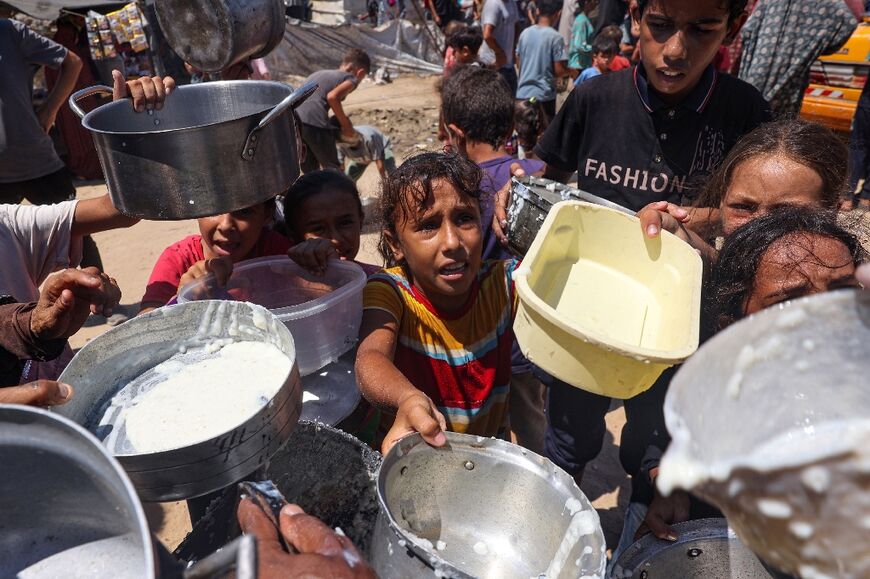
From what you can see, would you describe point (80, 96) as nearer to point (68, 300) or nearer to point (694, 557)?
point (68, 300)

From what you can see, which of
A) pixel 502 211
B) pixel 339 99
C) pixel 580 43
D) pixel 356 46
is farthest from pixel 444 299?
pixel 356 46

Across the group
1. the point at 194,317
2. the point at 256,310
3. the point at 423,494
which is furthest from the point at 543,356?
the point at 194,317

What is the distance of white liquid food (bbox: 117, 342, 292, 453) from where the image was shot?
99cm

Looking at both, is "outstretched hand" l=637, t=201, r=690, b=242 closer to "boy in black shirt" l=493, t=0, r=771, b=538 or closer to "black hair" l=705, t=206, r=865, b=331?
"black hair" l=705, t=206, r=865, b=331

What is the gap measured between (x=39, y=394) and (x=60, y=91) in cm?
406

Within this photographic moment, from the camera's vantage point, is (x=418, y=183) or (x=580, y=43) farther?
(x=580, y=43)

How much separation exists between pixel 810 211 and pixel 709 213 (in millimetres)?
397

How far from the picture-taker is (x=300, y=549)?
753mm

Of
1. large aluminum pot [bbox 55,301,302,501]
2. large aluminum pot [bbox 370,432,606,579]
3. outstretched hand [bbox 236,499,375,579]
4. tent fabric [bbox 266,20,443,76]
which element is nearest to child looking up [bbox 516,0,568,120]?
large aluminum pot [bbox 55,301,302,501]

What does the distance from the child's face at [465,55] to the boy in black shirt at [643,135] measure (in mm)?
4266

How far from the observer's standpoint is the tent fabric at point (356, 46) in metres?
12.8

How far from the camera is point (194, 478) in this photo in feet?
2.90

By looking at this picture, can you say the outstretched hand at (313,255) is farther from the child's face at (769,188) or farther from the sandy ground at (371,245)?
the child's face at (769,188)

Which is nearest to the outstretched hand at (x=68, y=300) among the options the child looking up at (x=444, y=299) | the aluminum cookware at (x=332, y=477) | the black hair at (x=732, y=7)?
the aluminum cookware at (x=332, y=477)
